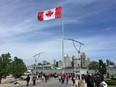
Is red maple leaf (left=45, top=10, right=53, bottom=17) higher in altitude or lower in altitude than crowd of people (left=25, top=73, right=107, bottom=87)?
higher

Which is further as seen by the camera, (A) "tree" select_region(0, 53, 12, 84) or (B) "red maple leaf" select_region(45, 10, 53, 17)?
(A) "tree" select_region(0, 53, 12, 84)

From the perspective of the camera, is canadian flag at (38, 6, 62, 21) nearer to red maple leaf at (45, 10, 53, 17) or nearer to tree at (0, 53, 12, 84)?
red maple leaf at (45, 10, 53, 17)

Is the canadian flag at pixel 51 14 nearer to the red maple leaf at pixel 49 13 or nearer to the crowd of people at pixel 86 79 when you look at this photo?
the red maple leaf at pixel 49 13

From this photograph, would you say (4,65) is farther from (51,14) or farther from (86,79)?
(86,79)

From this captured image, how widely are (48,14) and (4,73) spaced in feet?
57.9

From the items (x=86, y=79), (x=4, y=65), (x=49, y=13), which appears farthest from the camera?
(x=4, y=65)

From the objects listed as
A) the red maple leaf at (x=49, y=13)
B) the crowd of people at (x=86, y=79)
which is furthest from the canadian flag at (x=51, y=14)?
the crowd of people at (x=86, y=79)

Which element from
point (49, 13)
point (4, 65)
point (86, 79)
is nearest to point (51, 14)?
point (49, 13)

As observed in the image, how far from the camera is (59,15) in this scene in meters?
60.4

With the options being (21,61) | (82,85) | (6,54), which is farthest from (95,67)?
(82,85)

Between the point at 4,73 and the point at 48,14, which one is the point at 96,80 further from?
the point at 4,73

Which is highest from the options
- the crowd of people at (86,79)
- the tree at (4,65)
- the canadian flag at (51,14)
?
the canadian flag at (51,14)

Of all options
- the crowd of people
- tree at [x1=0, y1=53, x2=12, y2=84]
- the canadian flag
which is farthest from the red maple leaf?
tree at [x1=0, y1=53, x2=12, y2=84]

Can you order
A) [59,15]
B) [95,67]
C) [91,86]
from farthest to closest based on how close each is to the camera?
[95,67], [59,15], [91,86]
